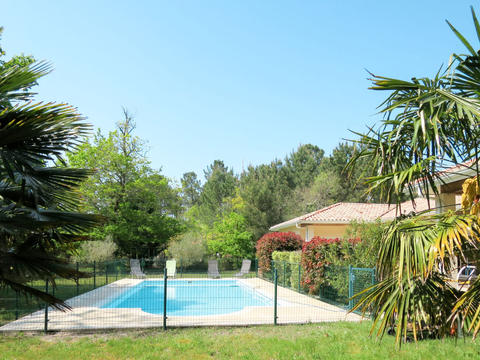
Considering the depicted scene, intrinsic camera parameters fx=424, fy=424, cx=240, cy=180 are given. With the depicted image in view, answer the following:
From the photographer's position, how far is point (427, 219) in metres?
4.67

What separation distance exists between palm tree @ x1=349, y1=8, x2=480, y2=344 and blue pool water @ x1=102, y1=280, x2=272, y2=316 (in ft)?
26.9

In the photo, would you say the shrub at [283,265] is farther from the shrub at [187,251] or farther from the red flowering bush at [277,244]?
the shrub at [187,251]

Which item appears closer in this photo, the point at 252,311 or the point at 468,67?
the point at 468,67

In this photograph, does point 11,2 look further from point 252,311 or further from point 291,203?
point 291,203

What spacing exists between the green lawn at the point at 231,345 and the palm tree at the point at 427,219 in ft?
9.51

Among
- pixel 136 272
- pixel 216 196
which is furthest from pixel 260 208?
pixel 136 272

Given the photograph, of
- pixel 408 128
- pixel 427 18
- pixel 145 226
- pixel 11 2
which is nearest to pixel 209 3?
pixel 11 2

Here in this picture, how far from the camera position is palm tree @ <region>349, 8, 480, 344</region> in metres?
3.95

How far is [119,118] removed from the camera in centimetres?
3238

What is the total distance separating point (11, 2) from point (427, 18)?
28.5 ft

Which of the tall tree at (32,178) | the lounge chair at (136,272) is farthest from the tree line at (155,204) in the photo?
the tall tree at (32,178)

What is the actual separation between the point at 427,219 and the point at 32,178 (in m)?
4.80

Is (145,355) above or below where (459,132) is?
below

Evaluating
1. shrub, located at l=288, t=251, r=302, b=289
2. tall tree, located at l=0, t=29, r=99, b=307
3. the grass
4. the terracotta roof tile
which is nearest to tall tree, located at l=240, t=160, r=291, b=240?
the terracotta roof tile
